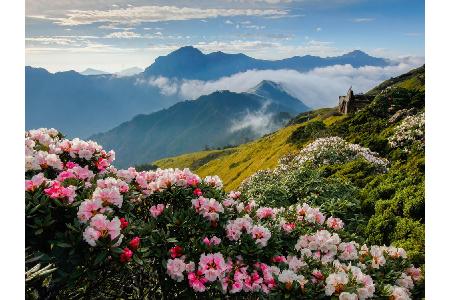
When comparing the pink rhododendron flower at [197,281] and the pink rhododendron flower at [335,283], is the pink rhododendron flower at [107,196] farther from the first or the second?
the pink rhododendron flower at [335,283]

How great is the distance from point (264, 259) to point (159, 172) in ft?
8.54

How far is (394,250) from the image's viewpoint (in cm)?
784

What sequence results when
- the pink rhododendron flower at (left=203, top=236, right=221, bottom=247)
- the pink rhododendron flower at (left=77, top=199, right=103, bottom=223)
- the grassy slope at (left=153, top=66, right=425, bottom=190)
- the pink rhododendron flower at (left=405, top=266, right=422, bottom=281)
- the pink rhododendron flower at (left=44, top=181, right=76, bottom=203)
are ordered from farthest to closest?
the grassy slope at (left=153, top=66, right=425, bottom=190) → the pink rhododendron flower at (left=405, top=266, right=422, bottom=281) → the pink rhododendron flower at (left=203, top=236, right=221, bottom=247) → the pink rhododendron flower at (left=44, top=181, right=76, bottom=203) → the pink rhododendron flower at (left=77, top=199, right=103, bottom=223)

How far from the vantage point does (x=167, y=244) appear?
6523mm

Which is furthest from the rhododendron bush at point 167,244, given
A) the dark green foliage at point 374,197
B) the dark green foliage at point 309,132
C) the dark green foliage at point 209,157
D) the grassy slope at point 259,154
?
the dark green foliage at point 209,157

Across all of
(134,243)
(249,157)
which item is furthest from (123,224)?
(249,157)

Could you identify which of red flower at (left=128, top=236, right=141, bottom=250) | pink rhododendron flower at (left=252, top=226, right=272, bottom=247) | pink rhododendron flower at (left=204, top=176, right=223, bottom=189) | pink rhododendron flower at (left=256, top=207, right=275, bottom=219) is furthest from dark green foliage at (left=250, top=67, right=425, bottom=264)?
red flower at (left=128, top=236, right=141, bottom=250)

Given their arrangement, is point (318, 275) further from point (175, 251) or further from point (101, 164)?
point (101, 164)

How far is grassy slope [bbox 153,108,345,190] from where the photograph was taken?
73.0 m

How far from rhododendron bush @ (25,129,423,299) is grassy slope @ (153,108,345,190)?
5192cm

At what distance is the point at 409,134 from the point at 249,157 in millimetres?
78326

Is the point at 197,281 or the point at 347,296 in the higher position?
the point at 197,281

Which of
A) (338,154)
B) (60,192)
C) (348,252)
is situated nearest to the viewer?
(60,192)

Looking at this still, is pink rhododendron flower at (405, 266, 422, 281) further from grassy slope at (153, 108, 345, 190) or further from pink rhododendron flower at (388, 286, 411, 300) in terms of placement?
grassy slope at (153, 108, 345, 190)
